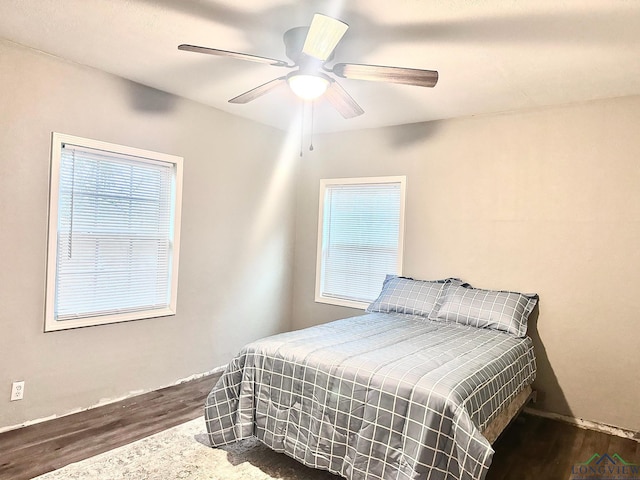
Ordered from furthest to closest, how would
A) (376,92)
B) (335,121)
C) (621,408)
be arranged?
(335,121) → (376,92) → (621,408)

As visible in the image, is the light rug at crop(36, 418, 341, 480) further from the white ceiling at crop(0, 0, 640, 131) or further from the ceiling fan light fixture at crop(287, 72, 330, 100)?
the white ceiling at crop(0, 0, 640, 131)

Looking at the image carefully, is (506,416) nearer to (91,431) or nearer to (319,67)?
(319,67)

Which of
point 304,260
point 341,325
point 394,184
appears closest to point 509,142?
point 394,184

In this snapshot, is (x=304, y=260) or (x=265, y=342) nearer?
(x=265, y=342)

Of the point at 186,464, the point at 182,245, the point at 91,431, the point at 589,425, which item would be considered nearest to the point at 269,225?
the point at 182,245

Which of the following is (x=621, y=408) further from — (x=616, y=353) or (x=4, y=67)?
(x=4, y=67)

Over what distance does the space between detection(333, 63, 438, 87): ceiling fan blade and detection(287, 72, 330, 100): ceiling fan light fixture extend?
10 centimetres

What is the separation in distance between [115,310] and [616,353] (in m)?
3.81

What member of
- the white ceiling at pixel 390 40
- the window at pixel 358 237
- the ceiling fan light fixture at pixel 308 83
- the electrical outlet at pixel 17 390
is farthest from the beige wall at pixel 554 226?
the electrical outlet at pixel 17 390

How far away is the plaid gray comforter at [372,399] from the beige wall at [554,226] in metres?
0.70

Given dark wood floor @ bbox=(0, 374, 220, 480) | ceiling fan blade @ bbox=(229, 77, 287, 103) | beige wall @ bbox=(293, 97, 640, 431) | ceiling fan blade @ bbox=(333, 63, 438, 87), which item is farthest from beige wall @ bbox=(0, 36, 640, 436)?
ceiling fan blade @ bbox=(333, 63, 438, 87)

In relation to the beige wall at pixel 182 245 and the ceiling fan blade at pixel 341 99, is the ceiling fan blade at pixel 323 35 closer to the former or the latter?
the ceiling fan blade at pixel 341 99

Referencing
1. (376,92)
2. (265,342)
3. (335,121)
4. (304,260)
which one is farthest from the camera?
(304,260)

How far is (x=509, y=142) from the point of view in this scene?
143 inches
